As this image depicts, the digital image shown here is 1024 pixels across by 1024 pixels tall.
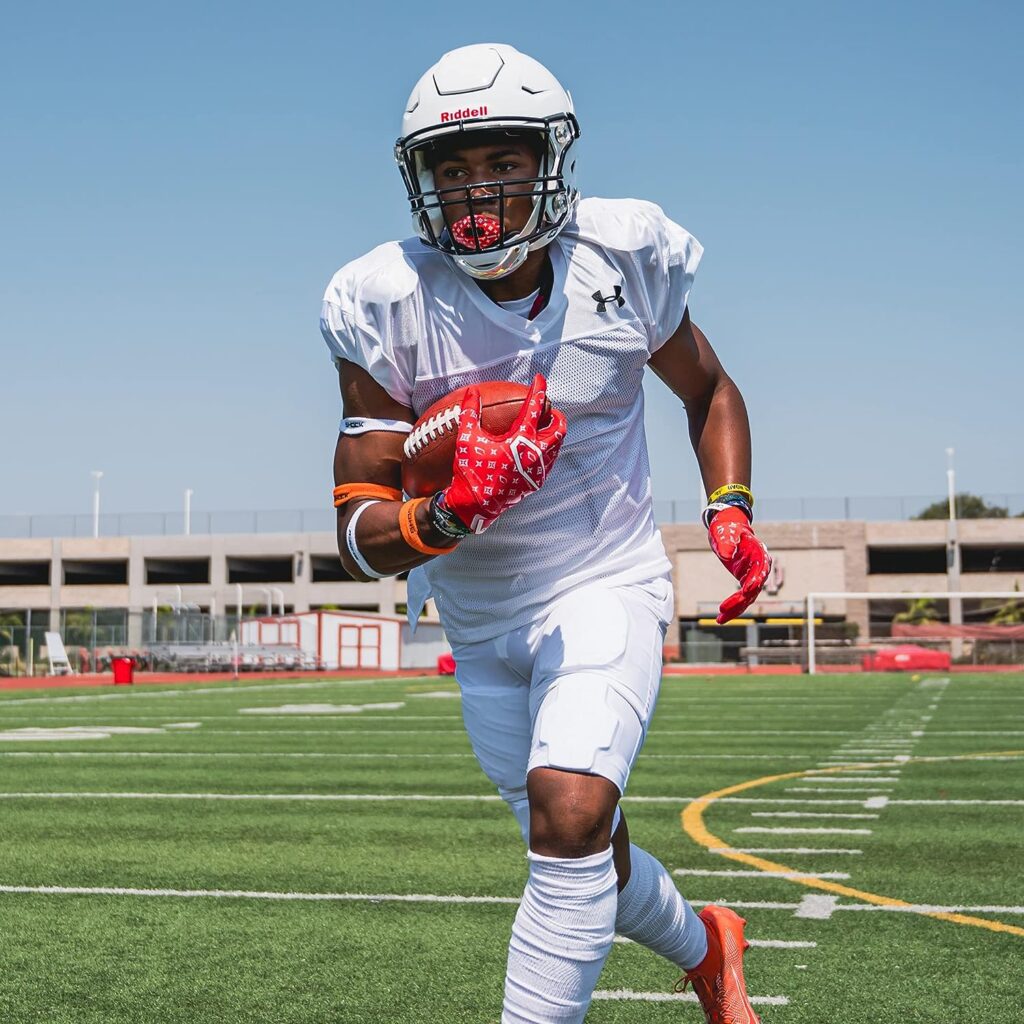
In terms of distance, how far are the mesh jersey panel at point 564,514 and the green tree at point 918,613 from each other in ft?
176

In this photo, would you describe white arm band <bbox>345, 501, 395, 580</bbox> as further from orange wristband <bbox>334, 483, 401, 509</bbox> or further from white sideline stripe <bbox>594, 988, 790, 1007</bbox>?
white sideline stripe <bbox>594, 988, 790, 1007</bbox>

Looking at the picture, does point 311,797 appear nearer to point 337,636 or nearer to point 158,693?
point 158,693

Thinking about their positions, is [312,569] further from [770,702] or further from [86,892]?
[86,892]

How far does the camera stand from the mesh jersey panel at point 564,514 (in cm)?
320

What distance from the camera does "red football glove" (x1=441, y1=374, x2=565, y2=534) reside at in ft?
9.10

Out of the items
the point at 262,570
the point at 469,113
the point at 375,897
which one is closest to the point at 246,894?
the point at 375,897

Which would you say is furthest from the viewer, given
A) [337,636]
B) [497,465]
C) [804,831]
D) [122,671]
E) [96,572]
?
[96,572]

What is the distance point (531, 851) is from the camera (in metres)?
2.77

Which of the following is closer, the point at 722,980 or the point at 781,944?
the point at 722,980

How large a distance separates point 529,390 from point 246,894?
2.83 m

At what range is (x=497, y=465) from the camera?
109 inches

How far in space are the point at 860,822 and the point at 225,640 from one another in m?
38.3

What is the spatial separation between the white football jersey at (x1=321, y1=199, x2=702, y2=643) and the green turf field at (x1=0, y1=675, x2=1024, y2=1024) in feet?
3.74

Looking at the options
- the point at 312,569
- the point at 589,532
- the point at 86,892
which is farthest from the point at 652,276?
the point at 312,569
